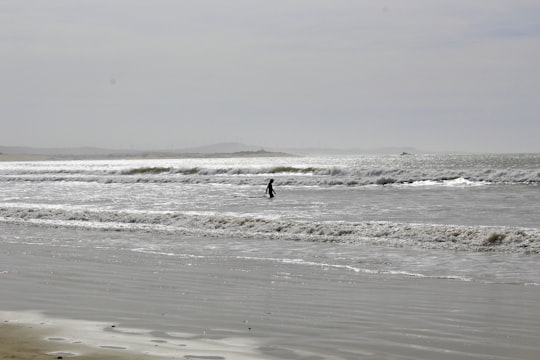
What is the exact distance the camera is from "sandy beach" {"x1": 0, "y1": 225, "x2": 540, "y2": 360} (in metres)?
7.33

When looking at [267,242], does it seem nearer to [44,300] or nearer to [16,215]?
[44,300]

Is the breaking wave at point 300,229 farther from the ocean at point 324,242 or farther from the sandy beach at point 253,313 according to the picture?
the sandy beach at point 253,313

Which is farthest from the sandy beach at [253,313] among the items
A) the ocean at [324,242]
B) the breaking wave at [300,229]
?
the breaking wave at [300,229]

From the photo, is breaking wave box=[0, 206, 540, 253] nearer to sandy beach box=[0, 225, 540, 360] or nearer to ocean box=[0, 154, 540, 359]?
ocean box=[0, 154, 540, 359]

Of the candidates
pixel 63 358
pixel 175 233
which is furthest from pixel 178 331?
pixel 175 233

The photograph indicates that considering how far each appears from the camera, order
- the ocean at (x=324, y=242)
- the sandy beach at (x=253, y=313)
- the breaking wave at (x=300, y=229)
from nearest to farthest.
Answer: the sandy beach at (x=253, y=313) → the ocean at (x=324, y=242) → the breaking wave at (x=300, y=229)

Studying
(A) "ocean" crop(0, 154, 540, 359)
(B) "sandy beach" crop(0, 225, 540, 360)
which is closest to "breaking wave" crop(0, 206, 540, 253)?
(A) "ocean" crop(0, 154, 540, 359)

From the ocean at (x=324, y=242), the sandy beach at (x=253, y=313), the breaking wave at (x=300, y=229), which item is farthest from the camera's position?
the breaking wave at (x=300, y=229)

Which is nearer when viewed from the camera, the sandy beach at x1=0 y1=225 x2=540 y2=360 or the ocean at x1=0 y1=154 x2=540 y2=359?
the sandy beach at x1=0 y1=225 x2=540 y2=360

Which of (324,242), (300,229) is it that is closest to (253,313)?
(324,242)

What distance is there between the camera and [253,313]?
9328 mm

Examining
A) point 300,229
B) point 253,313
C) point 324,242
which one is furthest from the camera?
point 300,229

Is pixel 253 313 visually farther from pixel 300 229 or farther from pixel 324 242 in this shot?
pixel 300 229

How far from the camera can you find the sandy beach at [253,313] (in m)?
7.33
